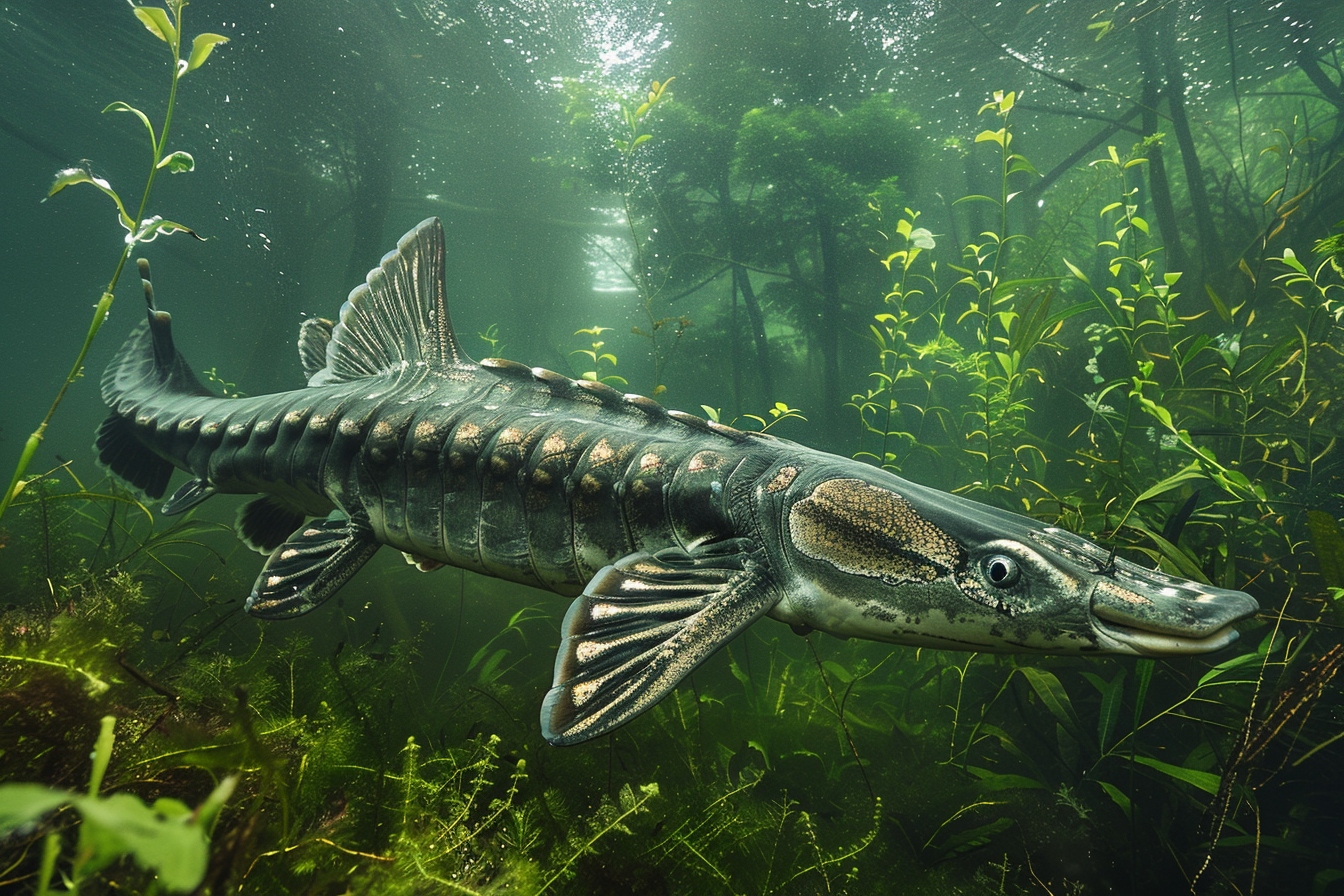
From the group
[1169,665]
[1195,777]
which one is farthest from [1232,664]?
[1169,665]

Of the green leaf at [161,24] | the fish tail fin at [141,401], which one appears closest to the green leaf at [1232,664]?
the green leaf at [161,24]

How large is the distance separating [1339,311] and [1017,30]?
14112 millimetres

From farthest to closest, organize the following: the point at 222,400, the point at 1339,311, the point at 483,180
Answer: the point at 483,180 < the point at 222,400 < the point at 1339,311

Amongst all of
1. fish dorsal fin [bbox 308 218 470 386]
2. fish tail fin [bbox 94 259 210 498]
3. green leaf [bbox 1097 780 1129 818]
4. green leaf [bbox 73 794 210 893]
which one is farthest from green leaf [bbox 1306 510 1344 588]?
fish tail fin [bbox 94 259 210 498]

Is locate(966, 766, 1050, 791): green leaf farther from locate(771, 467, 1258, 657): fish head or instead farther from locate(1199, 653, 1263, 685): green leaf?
locate(771, 467, 1258, 657): fish head

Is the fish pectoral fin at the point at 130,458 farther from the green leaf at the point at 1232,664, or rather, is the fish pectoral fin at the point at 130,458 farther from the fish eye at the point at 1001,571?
the green leaf at the point at 1232,664

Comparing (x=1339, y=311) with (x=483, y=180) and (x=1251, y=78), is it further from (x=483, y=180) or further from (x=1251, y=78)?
(x=483, y=180)

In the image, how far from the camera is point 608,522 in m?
2.39

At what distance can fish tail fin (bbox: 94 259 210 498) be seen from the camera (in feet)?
14.0

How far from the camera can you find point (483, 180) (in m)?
23.5

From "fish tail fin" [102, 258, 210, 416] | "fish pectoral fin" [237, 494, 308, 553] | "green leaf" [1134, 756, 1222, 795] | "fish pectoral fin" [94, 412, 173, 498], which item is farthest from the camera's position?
"fish tail fin" [102, 258, 210, 416]

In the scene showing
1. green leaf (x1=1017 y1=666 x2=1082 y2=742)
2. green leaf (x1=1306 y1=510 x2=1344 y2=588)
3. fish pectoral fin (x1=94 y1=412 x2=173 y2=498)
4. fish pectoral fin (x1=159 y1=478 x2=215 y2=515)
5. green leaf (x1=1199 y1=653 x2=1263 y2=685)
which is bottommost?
green leaf (x1=1017 y1=666 x2=1082 y2=742)

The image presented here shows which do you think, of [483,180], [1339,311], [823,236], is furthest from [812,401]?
[483,180]

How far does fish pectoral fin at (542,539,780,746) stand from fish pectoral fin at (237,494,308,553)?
2.79 metres
